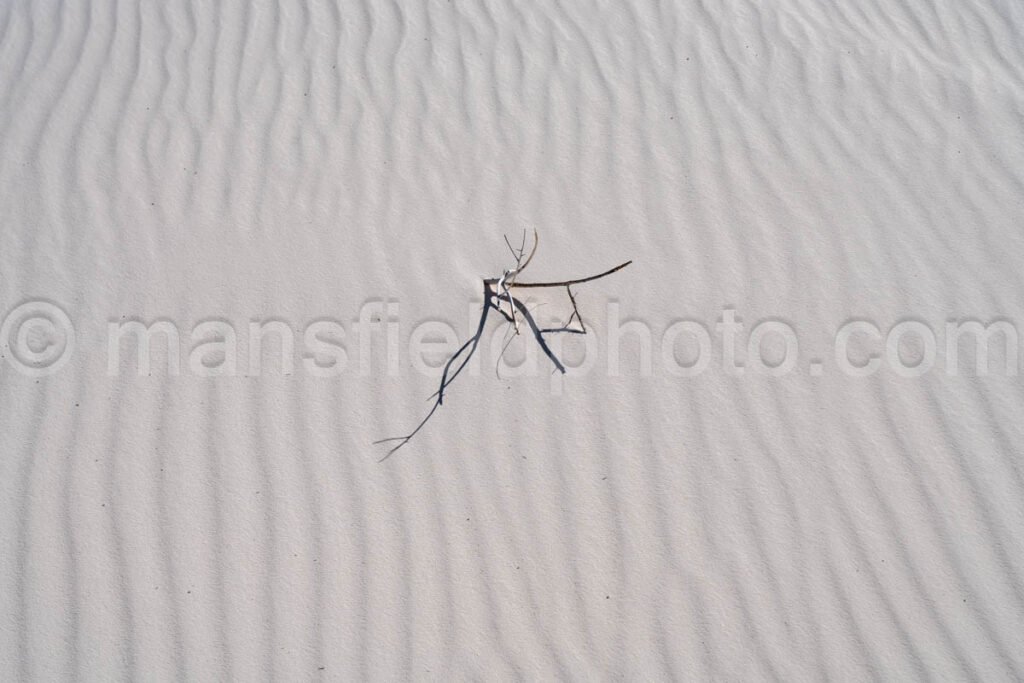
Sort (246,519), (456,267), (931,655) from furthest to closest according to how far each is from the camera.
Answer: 1. (456,267)
2. (246,519)
3. (931,655)

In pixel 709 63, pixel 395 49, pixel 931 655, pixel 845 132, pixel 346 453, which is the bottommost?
pixel 931 655

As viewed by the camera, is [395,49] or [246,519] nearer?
[246,519]

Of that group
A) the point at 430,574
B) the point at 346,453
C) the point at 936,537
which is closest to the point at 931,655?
the point at 936,537

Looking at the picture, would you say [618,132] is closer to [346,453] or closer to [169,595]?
[346,453]

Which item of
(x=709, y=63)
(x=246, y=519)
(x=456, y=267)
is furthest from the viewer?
(x=709, y=63)

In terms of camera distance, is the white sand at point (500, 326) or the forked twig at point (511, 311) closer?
the white sand at point (500, 326)
